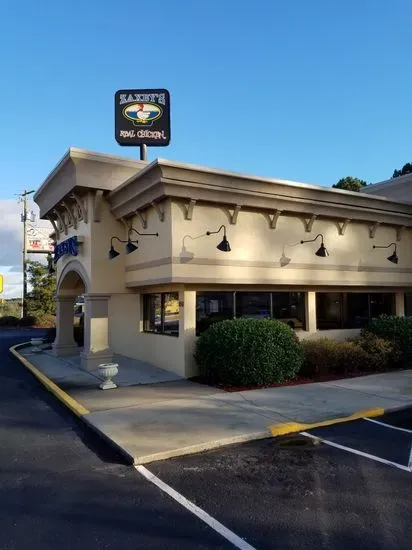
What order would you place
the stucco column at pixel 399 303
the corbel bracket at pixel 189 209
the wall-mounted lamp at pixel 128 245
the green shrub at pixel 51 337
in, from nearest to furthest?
1. the corbel bracket at pixel 189 209
2. the wall-mounted lamp at pixel 128 245
3. the stucco column at pixel 399 303
4. the green shrub at pixel 51 337

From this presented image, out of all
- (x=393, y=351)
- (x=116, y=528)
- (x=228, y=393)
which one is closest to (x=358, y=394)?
(x=228, y=393)

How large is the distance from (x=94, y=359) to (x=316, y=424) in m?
7.47

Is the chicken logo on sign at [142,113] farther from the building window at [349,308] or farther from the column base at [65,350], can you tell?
the building window at [349,308]

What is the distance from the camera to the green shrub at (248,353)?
33.1 feet

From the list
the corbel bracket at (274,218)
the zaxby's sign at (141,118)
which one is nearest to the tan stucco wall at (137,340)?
the corbel bracket at (274,218)

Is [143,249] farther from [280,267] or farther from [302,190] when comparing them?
[302,190]

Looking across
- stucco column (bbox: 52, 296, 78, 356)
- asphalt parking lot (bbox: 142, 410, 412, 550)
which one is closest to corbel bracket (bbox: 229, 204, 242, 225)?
asphalt parking lot (bbox: 142, 410, 412, 550)

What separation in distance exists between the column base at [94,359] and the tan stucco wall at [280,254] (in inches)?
149

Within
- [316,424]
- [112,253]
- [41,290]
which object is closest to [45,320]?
[41,290]

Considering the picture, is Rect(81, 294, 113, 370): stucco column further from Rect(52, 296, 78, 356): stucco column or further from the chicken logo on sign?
the chicken logo on sign

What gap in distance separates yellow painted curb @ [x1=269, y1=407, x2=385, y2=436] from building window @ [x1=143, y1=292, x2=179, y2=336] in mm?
5475

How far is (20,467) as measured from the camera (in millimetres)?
5641

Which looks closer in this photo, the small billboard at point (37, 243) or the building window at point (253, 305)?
the building window at point (253, 305)

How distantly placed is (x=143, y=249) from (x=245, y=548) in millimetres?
9603
